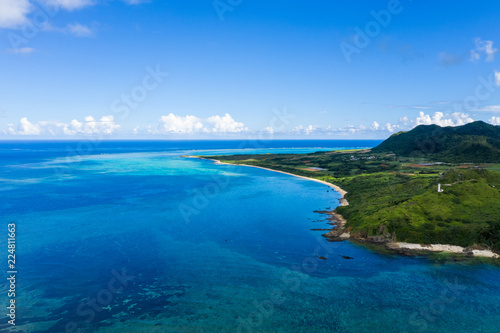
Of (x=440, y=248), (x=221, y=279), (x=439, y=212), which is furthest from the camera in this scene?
(x=439, y=212)

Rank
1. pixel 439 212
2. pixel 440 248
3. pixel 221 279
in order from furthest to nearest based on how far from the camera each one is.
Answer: pixel 439 212 → pixel 440 248 → pixel 221 279

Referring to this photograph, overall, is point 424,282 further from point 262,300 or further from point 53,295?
point 53,295

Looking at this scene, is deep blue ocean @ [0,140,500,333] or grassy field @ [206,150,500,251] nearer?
deep blue ocean @ [0,140,500,333]

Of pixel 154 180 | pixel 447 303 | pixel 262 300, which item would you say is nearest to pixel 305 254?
pixel 262 300

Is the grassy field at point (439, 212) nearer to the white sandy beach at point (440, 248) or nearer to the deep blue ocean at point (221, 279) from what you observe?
the white sandy beach at point (440, 248)

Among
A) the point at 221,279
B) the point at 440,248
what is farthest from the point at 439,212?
the point at 221,279

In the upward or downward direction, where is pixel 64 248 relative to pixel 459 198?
downward

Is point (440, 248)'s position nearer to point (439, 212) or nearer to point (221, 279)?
point (439, 212)

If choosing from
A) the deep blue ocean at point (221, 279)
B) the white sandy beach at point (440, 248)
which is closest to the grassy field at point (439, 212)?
the white sandy beach at point (440, 248)

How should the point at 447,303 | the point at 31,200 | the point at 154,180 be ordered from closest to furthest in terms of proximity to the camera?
the point at 447,303 < the point at 31,200 < the point at 154,180

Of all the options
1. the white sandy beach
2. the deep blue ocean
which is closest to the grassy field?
the white sandy beach

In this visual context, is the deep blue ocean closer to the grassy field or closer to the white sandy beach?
the white sandy beach
